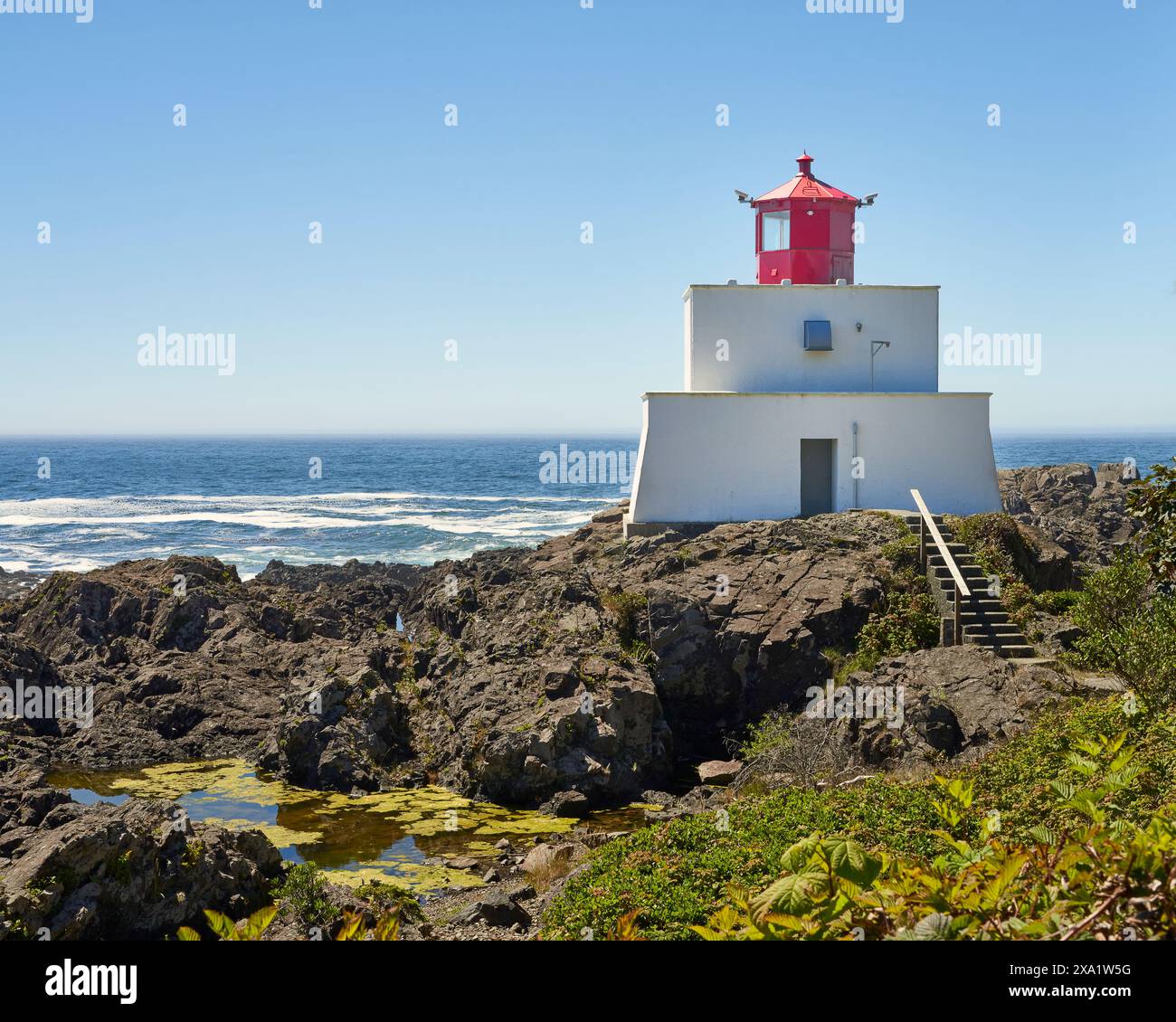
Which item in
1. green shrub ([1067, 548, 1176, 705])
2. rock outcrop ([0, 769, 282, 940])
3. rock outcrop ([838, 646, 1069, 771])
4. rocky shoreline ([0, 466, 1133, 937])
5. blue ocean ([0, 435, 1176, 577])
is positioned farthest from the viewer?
blue ocean ([0, 435, 1176, 577])

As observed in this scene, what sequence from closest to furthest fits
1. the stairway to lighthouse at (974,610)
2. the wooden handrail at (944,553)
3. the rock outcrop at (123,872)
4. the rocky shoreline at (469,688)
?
the rock outcrop at (123,872)
the rocky shoreline at (469,688)
the stairway to lighthouse at (974,610)
the wooden handrail at (944,553)

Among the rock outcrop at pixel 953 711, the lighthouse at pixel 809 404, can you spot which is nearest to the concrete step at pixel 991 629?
the rock outcrop at pixel 953 711

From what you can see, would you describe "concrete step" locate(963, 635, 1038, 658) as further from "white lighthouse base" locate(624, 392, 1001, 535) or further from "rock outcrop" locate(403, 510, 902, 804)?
"white lighthouse base" locate(624, 392, 1001, 535)

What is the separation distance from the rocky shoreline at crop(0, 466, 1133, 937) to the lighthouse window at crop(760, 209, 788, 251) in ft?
20.2

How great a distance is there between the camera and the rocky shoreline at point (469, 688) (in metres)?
9.37

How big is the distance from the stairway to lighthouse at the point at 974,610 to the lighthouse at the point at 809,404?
4.08m

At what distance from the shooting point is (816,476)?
21.7 meters

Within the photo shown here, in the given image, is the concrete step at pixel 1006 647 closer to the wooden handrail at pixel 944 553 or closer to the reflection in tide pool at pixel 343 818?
the wooden handrail at pixel 944 553

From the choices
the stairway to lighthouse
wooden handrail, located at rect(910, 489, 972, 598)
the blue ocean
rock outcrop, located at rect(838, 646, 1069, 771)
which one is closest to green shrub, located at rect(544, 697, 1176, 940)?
rock outcrop, located at rect(838, 646, 1069, 771)

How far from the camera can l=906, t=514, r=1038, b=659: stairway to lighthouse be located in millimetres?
15023

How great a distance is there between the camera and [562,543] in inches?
978

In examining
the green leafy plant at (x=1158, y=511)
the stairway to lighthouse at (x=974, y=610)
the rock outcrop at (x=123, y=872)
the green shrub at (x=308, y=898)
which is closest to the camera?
the green leafy plant at (x=1158, y=511)

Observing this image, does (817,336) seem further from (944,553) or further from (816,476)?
(944,553)
